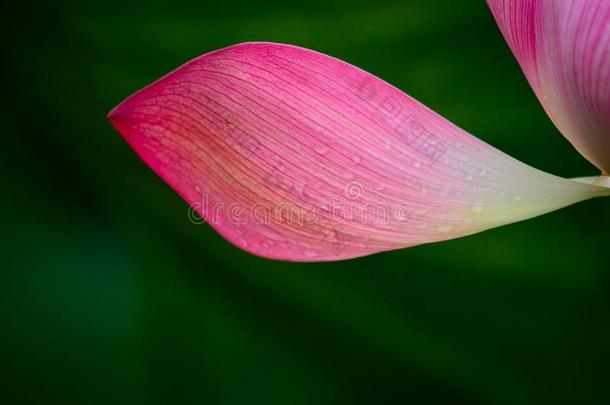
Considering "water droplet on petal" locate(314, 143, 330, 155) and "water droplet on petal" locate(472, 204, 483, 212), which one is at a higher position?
"water droplet on petal" locate(472, 204, 483, 212)

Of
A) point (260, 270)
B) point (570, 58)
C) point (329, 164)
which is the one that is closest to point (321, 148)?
point (329, 164)

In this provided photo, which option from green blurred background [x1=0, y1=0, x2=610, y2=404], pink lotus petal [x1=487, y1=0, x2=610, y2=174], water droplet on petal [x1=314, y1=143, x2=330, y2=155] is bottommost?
green blurred background [x1=0, y1=0, x2=610, y2=404]

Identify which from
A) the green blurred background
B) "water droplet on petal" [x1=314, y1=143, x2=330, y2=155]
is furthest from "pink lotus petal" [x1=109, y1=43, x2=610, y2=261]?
the green blurred background

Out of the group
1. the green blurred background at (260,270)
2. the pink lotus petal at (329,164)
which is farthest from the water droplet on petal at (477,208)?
the green blurred background at (260,270)

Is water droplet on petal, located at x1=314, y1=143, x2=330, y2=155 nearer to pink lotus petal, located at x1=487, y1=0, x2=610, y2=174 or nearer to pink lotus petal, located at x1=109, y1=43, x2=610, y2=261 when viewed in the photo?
pink lotus petal, located at x1=109, y1=43, x2=610, y2=261

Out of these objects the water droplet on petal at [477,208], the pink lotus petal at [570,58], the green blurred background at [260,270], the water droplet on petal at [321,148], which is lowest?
the green blurred background at [260,270]

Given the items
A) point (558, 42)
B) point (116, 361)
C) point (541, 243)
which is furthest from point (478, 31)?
point (116, 361)

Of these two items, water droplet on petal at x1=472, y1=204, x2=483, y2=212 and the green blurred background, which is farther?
the green blurred background

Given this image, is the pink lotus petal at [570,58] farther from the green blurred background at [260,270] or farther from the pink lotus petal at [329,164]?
the green blurred background at [260,270]
